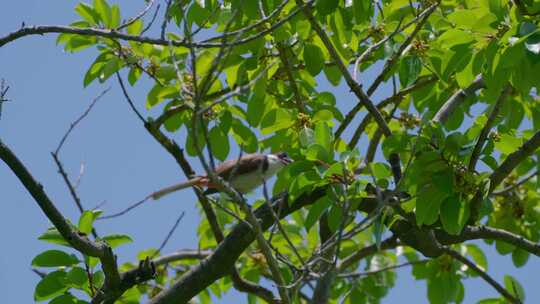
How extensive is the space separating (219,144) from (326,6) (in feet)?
3.59

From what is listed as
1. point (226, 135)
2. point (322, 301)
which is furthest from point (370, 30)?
point (322, 301)

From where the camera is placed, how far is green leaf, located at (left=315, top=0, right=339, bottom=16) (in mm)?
4301

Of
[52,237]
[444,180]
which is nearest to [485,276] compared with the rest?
[444,180]

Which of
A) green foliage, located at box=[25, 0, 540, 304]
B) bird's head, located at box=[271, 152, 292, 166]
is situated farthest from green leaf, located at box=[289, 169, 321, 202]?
bird's head, located at box=[271, 152, 292, 166]

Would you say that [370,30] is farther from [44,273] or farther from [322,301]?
[44,273]

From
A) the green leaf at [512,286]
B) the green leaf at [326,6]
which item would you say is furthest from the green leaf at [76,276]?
the green leaf at [512,286]

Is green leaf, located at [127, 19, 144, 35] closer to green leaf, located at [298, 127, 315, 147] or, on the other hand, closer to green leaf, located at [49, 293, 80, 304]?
green leaf, located at [298, 127, 315, 147]

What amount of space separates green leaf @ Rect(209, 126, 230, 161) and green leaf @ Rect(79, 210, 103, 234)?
1132 millimetres

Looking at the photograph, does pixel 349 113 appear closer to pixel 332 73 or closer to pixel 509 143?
pixel 332 73

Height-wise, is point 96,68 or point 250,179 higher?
point 96,68

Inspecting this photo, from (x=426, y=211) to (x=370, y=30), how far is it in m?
1.76

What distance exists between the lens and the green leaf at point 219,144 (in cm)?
497

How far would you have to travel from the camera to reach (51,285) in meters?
4.14

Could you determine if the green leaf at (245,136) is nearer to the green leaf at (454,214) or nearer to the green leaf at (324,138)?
the green leaf at (324,138)
